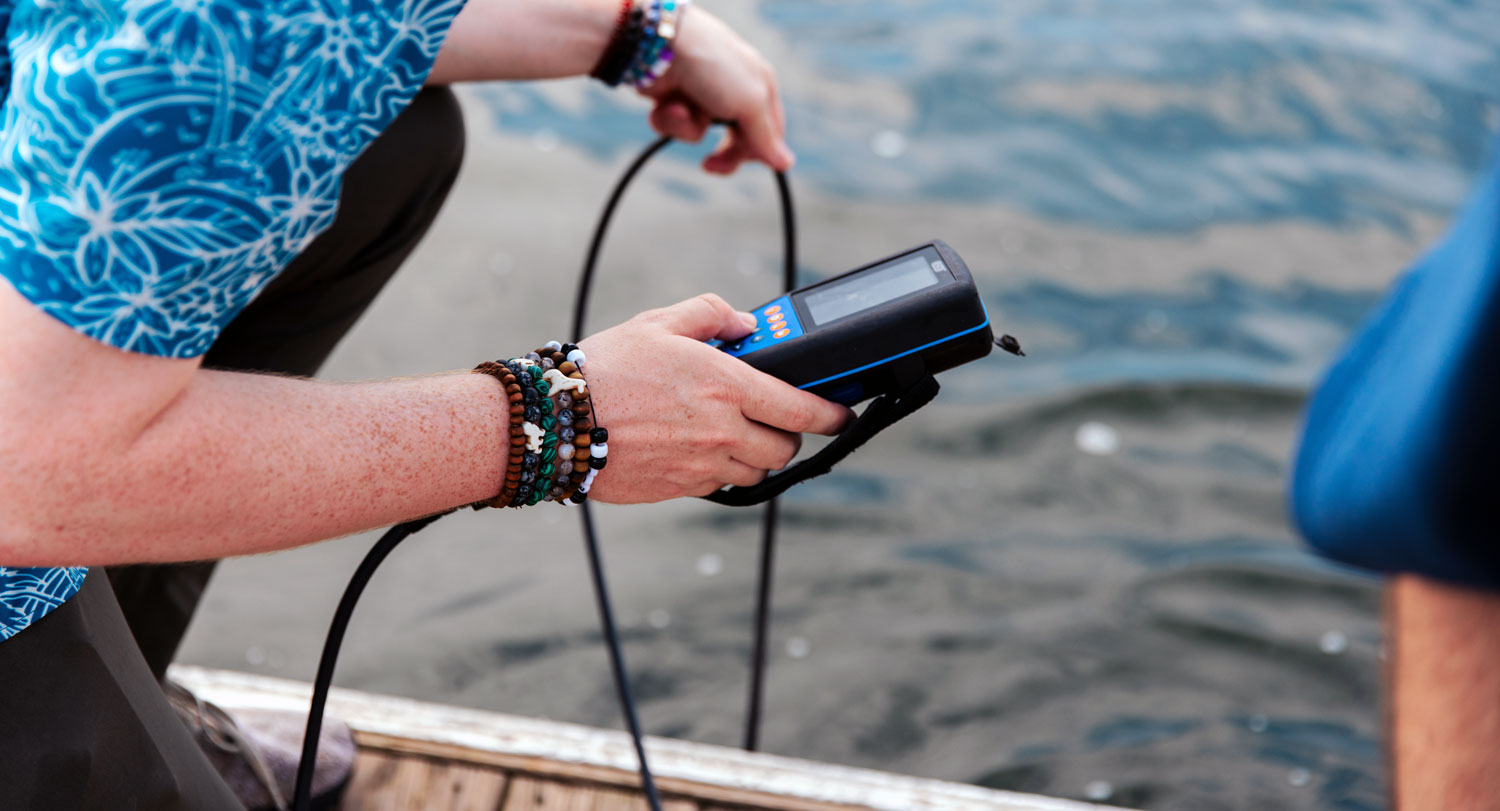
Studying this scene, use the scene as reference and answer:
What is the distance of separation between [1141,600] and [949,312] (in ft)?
3.79

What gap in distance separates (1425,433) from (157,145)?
120 centimetres

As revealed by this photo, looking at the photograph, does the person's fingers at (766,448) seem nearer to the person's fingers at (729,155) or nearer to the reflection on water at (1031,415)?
the person's fingers at (729,155)

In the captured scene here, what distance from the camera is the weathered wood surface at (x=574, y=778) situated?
1.04 m

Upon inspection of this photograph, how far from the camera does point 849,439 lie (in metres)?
0.70

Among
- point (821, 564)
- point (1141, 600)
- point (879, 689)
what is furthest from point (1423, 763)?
point (821, 564)

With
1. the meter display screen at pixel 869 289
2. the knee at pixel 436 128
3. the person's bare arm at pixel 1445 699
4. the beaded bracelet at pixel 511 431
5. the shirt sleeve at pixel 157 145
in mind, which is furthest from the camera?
the person's bare arm at pixel 1445 699

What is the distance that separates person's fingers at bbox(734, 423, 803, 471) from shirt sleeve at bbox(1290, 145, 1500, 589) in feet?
2.71

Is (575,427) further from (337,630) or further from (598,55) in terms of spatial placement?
(598,55)

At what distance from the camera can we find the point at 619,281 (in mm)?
2217

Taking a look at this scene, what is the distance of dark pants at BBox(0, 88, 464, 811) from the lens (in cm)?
63

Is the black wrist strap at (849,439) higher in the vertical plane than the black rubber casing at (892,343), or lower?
lower

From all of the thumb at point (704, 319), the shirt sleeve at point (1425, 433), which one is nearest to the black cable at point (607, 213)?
the thumb at point (704, 319)

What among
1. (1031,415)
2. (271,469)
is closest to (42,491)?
(271,469)

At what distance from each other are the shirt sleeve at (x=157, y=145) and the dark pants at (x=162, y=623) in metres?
0.24
